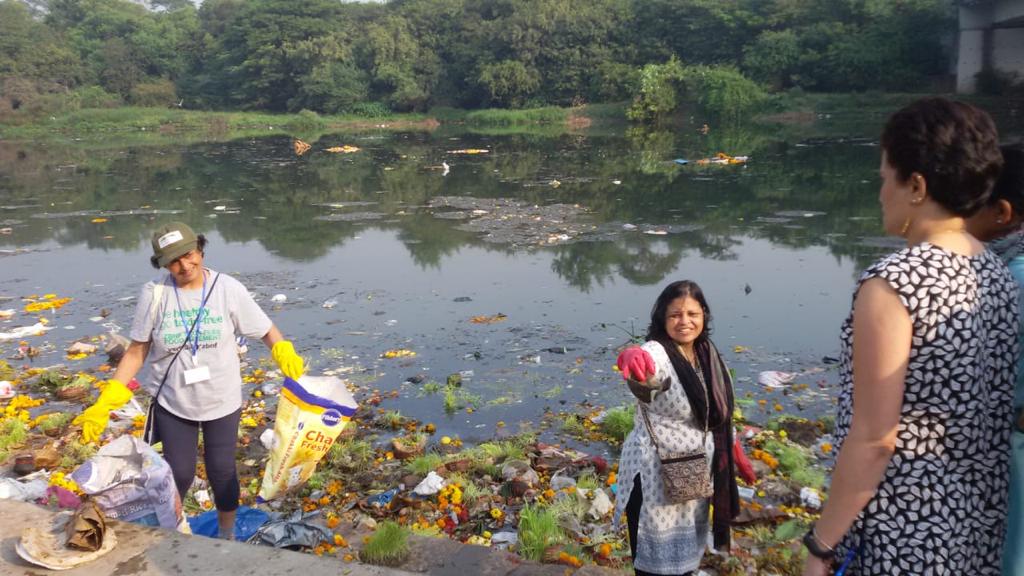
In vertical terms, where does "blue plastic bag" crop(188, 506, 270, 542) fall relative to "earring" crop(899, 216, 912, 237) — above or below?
below

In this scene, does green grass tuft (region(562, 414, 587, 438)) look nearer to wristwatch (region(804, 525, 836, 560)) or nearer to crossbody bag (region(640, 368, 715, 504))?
crossbody bag (region(640, 368, 715, 504))

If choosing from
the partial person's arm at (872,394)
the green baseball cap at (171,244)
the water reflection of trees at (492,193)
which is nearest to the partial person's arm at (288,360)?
the green baseball cap at (171,244)

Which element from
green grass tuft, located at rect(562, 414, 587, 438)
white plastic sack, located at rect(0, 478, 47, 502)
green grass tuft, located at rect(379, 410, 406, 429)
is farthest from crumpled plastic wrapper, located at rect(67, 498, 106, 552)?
green grass tuft, located at rect(562, 414, 587, 438)

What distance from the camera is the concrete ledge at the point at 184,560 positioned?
266 cm

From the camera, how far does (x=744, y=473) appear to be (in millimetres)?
3033

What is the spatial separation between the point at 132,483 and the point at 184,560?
0.49 metres

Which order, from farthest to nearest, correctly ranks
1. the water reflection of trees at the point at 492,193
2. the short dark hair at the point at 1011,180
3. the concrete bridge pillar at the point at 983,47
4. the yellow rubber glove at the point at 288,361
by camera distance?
1. the concrete bridge pillar at the point at 983,47
2. the water reflection of trees at the point at 492,193
3. the yellow rubber glove at the point at 288,361
4. the short dark hair at the point at 1011,180

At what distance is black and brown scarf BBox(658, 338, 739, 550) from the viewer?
2684mm

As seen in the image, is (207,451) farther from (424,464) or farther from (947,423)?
(947,423)

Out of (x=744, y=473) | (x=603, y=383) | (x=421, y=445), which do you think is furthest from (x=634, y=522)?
(x=603, y=383)

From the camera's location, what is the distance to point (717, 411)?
2697 millimetres

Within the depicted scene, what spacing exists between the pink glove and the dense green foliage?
1330 inches

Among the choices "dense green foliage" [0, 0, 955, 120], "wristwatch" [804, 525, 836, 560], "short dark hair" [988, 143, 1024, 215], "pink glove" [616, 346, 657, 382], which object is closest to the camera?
"wristwatch" [804, 525, 836, 560]

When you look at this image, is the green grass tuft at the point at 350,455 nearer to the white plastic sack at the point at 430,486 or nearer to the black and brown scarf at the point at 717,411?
the white plastic sack at the point at 430,486
